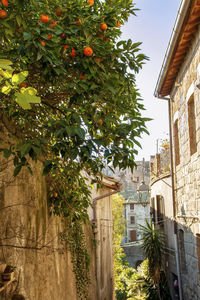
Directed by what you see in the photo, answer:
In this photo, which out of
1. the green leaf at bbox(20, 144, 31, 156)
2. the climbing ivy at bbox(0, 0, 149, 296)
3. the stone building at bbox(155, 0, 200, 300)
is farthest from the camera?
the stone building at bbox(155, 0, 200, 300)

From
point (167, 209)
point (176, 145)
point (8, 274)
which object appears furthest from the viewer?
point (167, 209)

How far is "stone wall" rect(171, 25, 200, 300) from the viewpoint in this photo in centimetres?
585

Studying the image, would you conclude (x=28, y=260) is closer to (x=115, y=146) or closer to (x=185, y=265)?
(x=115, y=146)

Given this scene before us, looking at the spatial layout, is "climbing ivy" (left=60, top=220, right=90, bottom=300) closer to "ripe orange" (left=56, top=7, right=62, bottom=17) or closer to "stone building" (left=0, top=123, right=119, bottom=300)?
A: "stone building" (left=0, top=123, right=119, bottom=300)

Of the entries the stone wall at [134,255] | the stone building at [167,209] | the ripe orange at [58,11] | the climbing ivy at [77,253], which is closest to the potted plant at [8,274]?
the climbing ivy at [77,253]

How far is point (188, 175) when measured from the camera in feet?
22.1

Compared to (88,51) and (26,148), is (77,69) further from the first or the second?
(26,148)

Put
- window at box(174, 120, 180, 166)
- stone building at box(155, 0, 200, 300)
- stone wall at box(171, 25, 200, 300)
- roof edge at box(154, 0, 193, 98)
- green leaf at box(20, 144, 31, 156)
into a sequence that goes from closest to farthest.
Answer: green leaf at box(20, 144, 31, 156) < roof edge at box(154, 0, 193, 98) < stone building at box(155, 0, 200, 300) < stone wall at box(171, 25, 200, 300) < window at box(174, 120, 180, 166)

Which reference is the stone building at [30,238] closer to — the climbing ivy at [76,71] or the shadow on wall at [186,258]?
the climbing ivy at [76,71]

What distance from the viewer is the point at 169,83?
8.27 meters

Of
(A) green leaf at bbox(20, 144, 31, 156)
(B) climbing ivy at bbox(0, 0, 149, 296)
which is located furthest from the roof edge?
(A) green leaf at bbox(20, 144, 31, 156)

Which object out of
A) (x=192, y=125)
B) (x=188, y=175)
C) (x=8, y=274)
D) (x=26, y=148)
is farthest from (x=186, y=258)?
(x=26, y=148)

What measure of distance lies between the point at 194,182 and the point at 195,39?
298cm

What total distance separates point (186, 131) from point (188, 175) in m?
1.04
